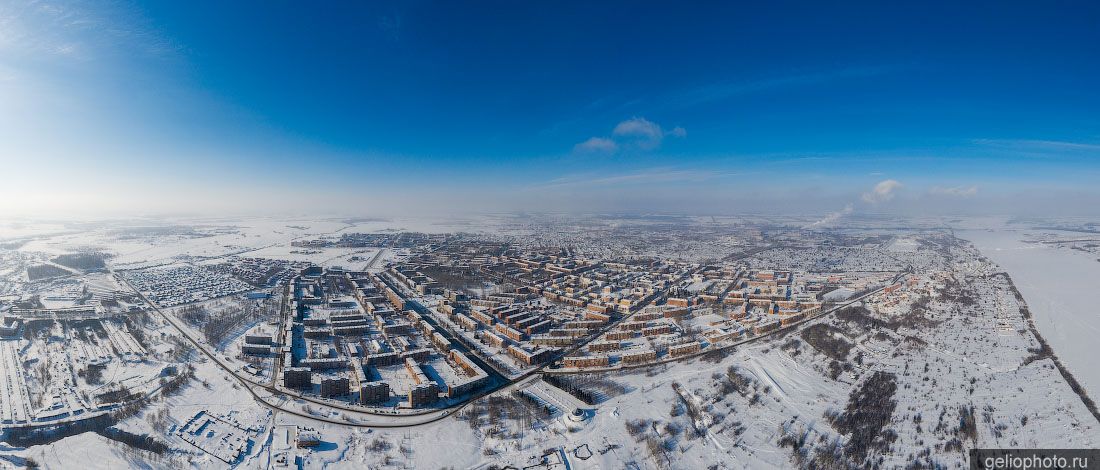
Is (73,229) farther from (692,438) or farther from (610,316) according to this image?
(692,438)

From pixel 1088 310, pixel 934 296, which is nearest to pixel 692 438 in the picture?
pixel 934 296

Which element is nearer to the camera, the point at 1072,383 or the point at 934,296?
the point at 1072,383

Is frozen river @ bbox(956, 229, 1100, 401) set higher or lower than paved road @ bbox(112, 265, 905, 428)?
higher

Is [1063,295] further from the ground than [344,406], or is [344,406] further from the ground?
[1063,295]

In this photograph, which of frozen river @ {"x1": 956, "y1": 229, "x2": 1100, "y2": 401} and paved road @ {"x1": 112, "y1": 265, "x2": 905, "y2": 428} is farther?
frozen river @ {"x1": 956, "y1": 229, "x2": 1100, "y2": 401}

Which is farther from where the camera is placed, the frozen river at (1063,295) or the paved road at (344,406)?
the frozen river at (1063,295)

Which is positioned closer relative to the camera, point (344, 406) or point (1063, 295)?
point (344, 406)

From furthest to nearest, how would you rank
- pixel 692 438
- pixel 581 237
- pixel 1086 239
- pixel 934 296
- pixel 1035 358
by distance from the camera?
pixel 581 237 → pixel 1086 239 → pixel 934 296 → pixel 1035 358 → pixel 692 438

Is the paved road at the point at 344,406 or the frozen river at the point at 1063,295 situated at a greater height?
the frozen river at the point at 1063,295
